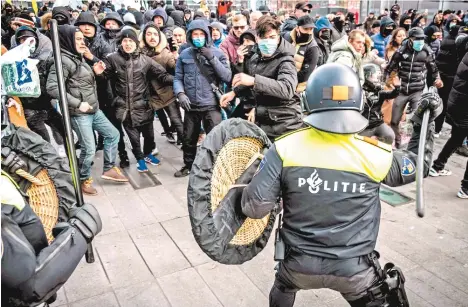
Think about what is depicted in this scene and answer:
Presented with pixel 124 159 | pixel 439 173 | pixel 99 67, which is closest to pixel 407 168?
pixel 439 173

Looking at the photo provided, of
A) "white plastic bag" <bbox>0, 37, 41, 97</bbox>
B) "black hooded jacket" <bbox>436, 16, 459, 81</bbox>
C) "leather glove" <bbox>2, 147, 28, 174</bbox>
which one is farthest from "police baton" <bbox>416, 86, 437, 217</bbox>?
"black hooded jacket" <bbox>436, 16, 459, 81</bbox>

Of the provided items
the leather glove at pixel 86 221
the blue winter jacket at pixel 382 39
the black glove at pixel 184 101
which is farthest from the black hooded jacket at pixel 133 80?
the blue winter jacket at pixel 382 39

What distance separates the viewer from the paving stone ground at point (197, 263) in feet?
10.5

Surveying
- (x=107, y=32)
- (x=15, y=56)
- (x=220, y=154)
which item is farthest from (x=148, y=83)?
(x=220, y=154)

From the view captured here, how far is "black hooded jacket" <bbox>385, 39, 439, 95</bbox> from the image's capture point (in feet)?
19.9

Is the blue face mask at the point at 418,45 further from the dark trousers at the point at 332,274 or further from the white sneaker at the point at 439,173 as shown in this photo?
the dark trousers at the point at 332,274

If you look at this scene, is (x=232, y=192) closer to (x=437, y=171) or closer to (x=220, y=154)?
(x=220, y=154)

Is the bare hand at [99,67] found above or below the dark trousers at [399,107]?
above

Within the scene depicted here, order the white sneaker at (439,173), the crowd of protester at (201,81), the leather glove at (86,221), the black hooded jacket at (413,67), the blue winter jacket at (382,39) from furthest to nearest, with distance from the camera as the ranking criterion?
the blue winter jacket at (382,39) < the black hooded jacket at (413,67) < the white sneaker at (439,173) < the crowd of protester at (201,81) < the leather glove at (86,221)

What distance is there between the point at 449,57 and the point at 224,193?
20.0ft

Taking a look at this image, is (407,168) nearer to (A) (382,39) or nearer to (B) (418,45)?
(B) (418,45)

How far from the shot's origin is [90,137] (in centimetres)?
496

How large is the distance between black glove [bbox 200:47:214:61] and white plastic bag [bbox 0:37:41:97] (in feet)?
7.53

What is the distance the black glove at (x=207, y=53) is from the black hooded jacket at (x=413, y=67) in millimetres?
3017
